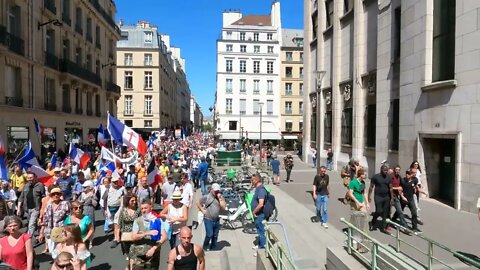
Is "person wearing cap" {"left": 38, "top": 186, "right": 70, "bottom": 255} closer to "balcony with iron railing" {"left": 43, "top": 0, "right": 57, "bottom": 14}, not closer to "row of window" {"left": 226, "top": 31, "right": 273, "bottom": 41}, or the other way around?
"balcony with iron railing" {"left": 43, "top": 0, "right": 57, "bottom": 14}

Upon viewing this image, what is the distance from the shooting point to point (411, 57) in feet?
47.0

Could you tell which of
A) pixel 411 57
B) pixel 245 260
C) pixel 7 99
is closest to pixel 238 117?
pixel 7 99

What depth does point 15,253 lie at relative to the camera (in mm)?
4766

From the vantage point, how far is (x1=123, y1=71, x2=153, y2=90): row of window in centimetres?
5759

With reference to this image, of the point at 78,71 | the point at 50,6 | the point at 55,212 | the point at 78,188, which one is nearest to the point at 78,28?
the point at 78,71

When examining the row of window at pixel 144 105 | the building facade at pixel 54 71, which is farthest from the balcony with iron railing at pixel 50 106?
the row of window at pixel 144 105

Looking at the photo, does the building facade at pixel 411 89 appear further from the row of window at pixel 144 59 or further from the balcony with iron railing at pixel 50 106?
the row of window at pixel 144 59

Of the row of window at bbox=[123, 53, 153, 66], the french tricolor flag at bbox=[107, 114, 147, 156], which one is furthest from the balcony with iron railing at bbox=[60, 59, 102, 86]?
the row of window at bbox=[123, 53, 153, 66]

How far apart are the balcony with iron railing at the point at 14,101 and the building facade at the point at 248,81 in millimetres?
35221

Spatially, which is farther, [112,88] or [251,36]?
[251,36]

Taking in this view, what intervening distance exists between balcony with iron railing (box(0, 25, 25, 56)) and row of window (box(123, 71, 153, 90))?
35812 mm

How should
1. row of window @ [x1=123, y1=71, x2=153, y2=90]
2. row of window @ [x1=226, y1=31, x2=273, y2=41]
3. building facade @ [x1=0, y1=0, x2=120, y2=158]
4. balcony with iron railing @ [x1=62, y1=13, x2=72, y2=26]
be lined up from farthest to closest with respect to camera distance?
row of window @ [x1=123, y1=71, x2=153, y2=90]
row of window @ [x1=226, y1=31, x2=273, y2=41]
balcony with iron railing @ [x1=62, y1=13, x2=72, y2=26]
building facade @ [x1=0, y1=0, x2=120, y2=158]

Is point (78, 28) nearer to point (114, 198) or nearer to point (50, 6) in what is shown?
point (50, 6)

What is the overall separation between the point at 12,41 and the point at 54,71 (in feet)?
18.9
